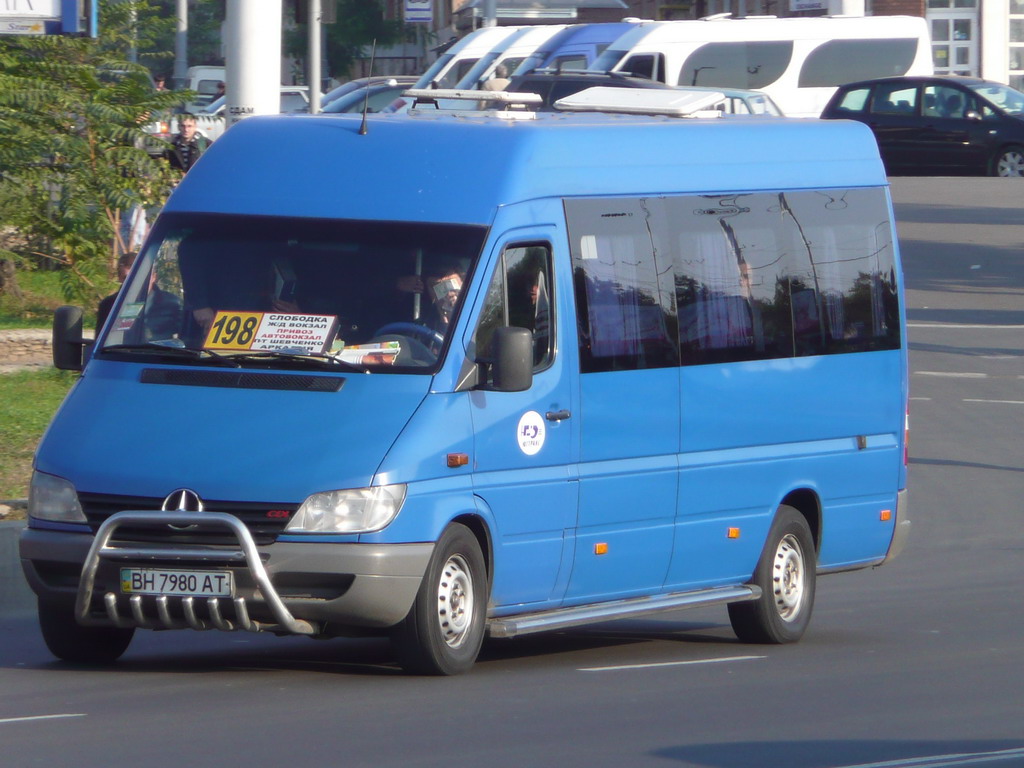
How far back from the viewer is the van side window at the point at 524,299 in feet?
28.5

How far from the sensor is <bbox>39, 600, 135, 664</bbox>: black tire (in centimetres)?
→ 874

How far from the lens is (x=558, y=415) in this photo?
893cm

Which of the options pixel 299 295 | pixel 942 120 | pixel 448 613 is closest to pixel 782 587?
pixel 448 613

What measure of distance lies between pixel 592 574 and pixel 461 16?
142ft

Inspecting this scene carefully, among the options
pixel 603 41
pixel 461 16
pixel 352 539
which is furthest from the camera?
pixel 461 16

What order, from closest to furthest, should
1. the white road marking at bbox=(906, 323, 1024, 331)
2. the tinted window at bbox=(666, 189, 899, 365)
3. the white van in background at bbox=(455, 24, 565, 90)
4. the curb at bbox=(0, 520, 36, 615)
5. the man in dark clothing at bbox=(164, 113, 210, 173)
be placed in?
the tinted window at bbox=(666, 189, 899, 365) → the curb at bbox=(0, 520, 36, 615) → the man in dark clothing at bbox=(164, 113, 210, 173) → the white road marking at bbox=(906, 323, 1024, 331) → the white van in background at bbox=(455, 24, 565, 90)

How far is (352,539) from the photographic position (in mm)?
7973

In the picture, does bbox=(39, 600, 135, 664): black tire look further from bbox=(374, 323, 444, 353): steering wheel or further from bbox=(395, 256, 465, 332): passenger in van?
bbox=(395, 256, 465, 332): passenger in van


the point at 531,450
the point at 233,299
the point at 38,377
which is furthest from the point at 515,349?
the point at 38,377

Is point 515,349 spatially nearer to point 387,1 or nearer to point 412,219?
point 412,219

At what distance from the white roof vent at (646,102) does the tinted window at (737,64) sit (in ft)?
78.6

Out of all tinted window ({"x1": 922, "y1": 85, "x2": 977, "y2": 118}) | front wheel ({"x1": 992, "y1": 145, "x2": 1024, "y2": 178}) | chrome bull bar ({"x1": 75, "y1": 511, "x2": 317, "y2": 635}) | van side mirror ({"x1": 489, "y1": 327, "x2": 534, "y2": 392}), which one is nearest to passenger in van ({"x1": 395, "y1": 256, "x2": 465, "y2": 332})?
van side mirror ({"x1": 489, "y1": 327, "x2": 534, "y2": 392})

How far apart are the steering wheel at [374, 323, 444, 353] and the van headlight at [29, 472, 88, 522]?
1.41 m

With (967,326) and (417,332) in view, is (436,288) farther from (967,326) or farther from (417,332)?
(967,326)
